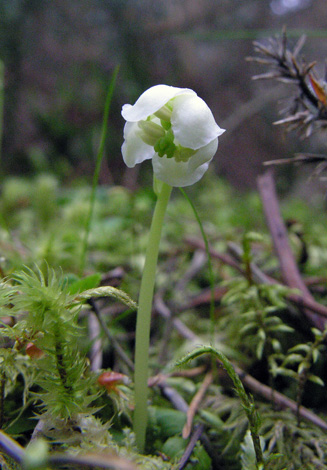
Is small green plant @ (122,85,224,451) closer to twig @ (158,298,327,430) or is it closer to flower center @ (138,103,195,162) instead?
flower center @ (138,103,195,162)

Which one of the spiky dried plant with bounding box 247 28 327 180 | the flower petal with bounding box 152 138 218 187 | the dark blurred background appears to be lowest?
the flower petal with bounding box 152 138 218 187

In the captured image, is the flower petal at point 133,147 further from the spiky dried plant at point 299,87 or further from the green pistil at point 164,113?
the spiky dried plant at point 299,87

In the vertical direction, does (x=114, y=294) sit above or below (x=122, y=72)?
below

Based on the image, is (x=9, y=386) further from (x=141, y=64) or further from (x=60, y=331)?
(x=141, y=64)

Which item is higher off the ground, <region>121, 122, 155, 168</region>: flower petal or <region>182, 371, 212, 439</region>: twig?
<region>121, 122, 155, 168</region>: flower petal

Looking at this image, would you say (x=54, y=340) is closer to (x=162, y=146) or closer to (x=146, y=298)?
(x=146, y=298)

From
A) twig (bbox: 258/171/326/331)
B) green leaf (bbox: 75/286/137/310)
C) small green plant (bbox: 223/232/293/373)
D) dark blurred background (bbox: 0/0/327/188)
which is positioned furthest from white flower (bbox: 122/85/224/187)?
dark blurred background (bbox: 0/0/327/188)

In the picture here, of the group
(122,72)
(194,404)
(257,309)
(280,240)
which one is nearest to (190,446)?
(194,404)

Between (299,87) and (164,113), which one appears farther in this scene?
(299,87)
